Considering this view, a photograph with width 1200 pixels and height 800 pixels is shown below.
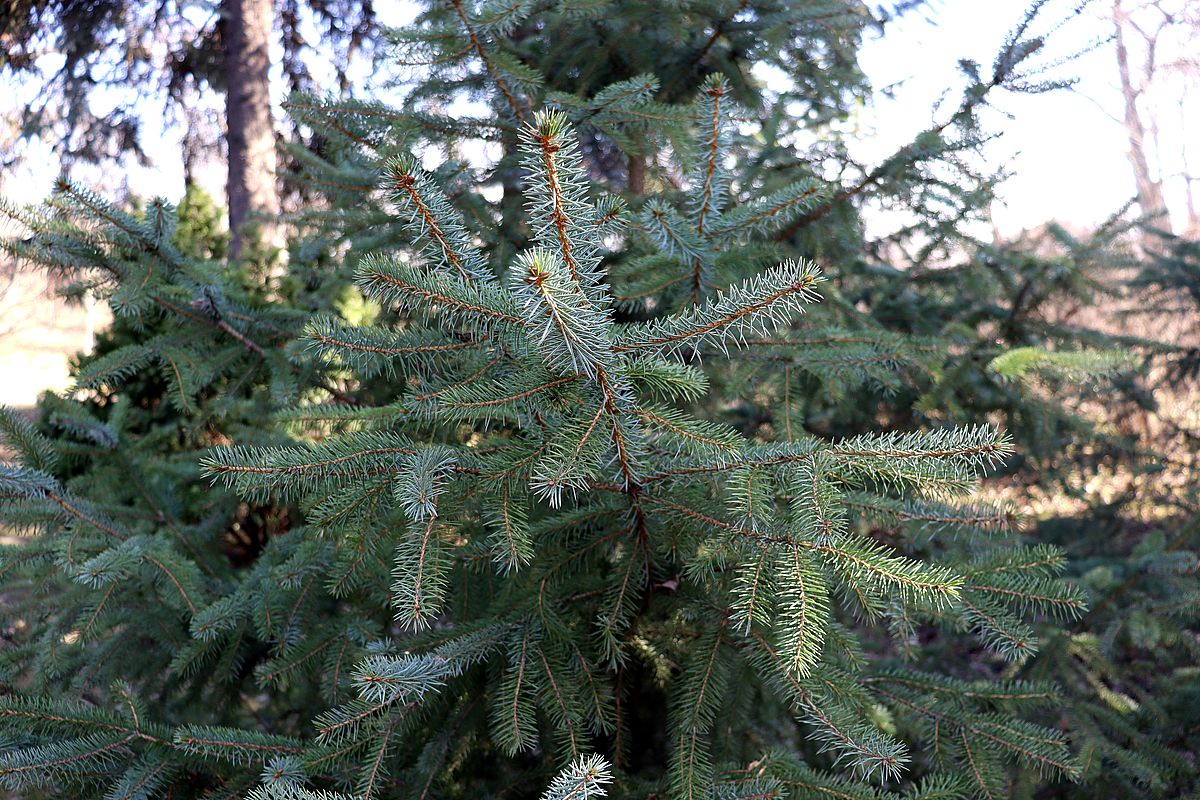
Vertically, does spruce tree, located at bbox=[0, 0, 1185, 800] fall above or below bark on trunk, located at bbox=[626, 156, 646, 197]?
below

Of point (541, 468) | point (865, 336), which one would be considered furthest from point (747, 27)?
point (541, 468)

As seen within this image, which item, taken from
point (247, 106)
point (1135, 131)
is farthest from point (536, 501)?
point (1135, 131)

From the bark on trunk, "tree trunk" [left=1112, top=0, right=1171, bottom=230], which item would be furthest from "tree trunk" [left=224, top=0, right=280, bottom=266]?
"tree trunk" [left=1112, top=0, right=1171, bottom=230]

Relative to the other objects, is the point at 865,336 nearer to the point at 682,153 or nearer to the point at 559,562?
the point at 682,153

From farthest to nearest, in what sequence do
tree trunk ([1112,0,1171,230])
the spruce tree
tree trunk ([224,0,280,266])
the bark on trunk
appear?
1. tree trunk ([1112,0,1171,230])
2. tree trunk ([224,0,280,266])
3. the bark on trunk
4. the spruce tree

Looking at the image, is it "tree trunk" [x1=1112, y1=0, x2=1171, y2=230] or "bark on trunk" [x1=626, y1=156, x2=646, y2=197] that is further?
"tree trunk" [x1=1112, y1=0, x2=1171, y2=230]

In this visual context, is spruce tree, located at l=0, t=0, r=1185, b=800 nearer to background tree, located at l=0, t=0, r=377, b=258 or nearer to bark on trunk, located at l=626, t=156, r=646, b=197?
bark on trunk, located at l=626, t=156, r=646, b=197

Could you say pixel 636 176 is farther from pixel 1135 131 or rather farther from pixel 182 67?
pixel 1135 131

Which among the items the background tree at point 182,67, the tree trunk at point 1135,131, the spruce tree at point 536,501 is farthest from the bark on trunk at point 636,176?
the tree trunk at point 1135,131
